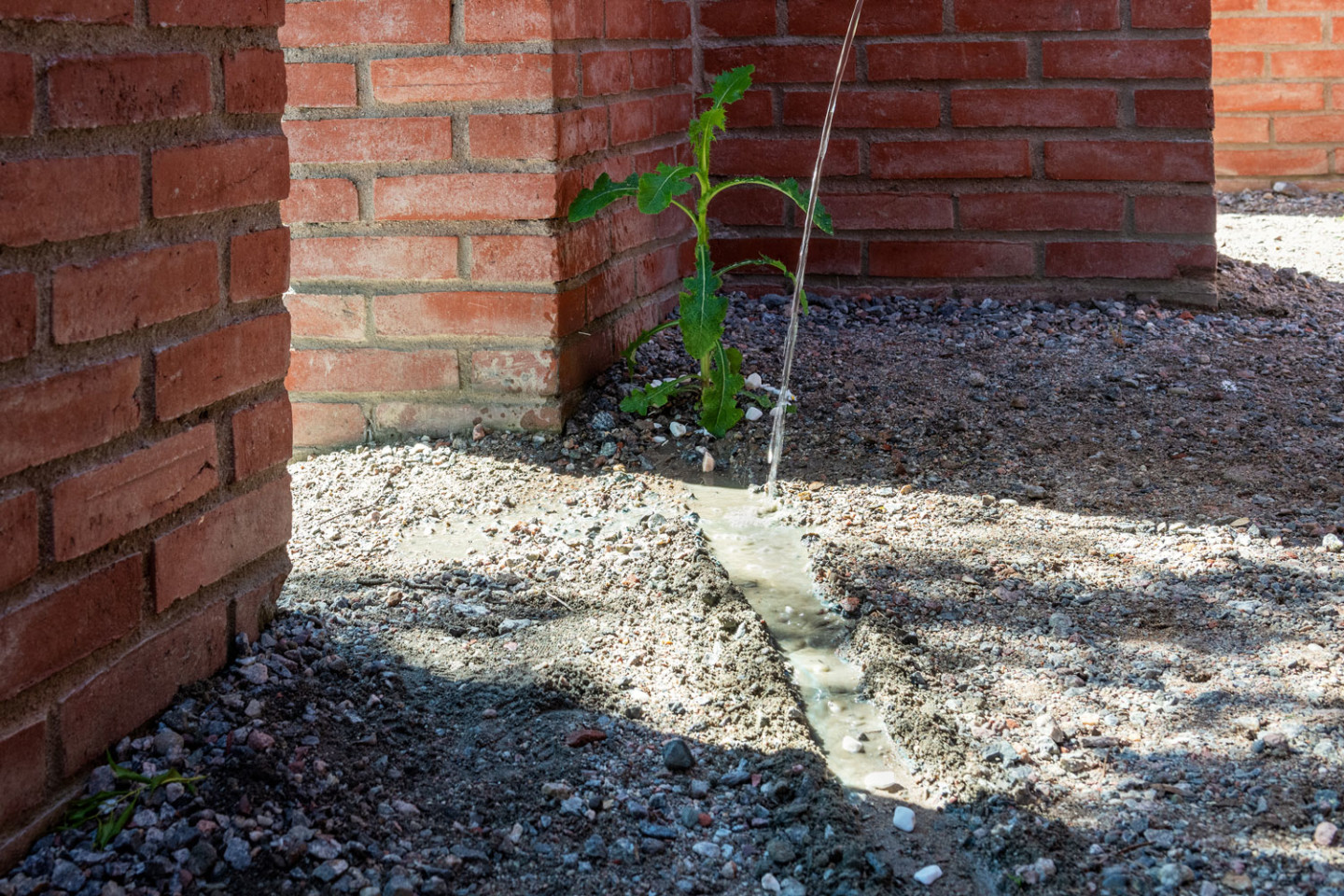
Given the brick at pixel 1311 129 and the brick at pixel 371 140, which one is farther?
the brick at pixel 1311 129

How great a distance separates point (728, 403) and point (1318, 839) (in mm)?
1501

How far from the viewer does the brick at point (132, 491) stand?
1.36 meters

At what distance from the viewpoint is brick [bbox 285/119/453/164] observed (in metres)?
2.65

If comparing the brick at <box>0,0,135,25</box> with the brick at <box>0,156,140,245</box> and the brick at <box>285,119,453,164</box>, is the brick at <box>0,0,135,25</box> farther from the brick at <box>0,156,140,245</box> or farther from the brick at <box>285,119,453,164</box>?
the brick at <box>285,119,453,164</box>

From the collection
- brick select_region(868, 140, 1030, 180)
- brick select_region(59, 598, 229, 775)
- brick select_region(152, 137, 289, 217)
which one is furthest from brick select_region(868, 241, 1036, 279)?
brick select_region(59, 598, 229, 775)

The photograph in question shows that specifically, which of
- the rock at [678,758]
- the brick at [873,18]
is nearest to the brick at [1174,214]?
the brick at [873,18]

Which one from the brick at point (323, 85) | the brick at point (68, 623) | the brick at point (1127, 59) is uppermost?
the brick at point (1127, 59)

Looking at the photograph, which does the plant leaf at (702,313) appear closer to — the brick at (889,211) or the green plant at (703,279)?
the green plant at (703,279)

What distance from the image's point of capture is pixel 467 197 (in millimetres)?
2666

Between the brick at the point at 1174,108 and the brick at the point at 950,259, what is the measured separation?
46 cm

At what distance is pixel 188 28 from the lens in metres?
1.54

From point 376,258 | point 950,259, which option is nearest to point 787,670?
point 376,258

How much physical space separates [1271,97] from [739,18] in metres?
3.36

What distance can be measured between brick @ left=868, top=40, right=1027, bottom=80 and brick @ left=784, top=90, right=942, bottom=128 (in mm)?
51
